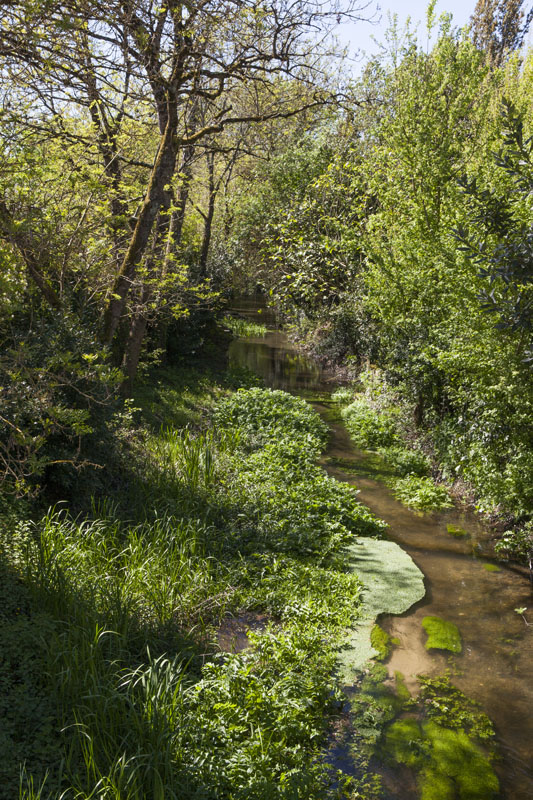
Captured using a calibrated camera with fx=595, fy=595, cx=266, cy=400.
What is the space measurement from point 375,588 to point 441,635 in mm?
938

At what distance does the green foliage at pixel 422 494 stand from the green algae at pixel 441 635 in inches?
127

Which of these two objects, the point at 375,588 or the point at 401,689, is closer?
the point at 401,689

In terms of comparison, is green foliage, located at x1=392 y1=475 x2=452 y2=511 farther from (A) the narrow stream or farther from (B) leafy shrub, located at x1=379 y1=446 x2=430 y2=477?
(B) leafy shrub, located at x1=379 y1=446 x2=430 y2=477

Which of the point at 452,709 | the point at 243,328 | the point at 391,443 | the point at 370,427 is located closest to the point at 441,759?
the point at 452,709

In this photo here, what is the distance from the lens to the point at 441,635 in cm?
628

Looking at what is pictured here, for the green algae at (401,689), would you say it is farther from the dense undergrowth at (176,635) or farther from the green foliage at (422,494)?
the green foliage at (422,494)

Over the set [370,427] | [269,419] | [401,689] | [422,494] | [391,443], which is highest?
[269,419]

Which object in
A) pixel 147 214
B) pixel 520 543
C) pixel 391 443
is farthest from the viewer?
pixel 391 443

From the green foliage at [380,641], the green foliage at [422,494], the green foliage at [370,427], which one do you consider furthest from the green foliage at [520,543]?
the green foliage at [370,427]

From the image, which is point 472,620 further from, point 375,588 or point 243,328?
point 243,328

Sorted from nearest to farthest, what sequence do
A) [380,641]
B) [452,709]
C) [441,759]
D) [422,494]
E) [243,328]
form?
[441,759], [452,709], [380,641], [422,494], [243,328]

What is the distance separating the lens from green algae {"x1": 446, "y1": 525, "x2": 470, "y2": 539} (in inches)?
346

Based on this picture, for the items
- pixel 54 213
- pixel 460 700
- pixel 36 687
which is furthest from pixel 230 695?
pixel 54 213

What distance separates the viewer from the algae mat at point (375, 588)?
19.0 ft
